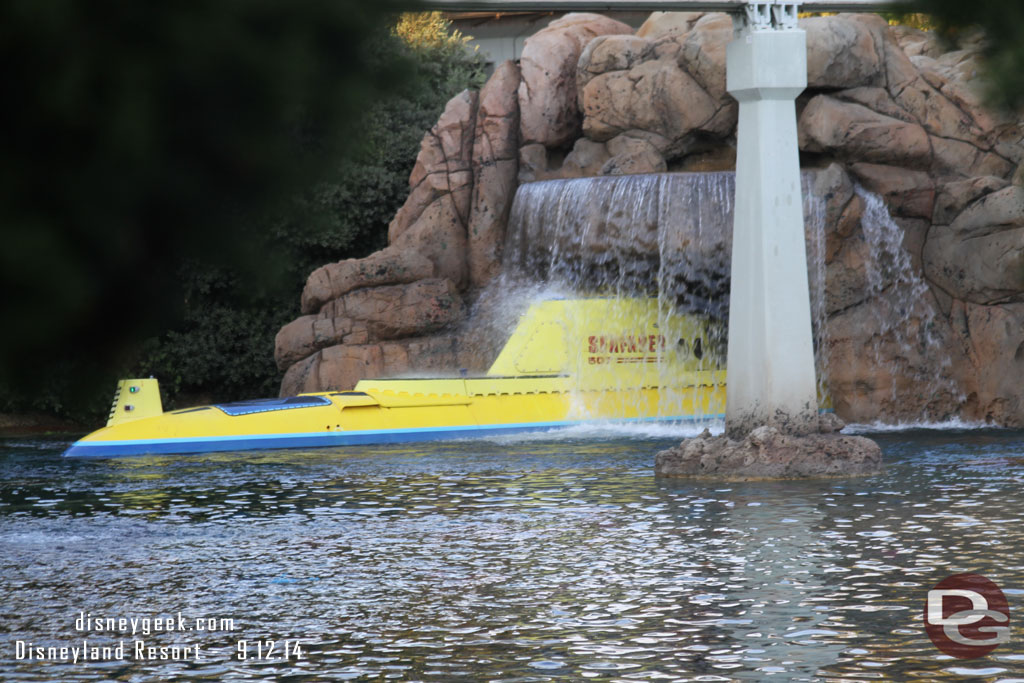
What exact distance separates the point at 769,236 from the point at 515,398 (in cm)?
735

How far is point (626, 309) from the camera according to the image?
21000mm

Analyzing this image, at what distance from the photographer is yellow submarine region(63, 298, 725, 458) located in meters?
19.7

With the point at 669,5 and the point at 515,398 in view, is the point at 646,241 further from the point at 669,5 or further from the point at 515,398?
the point at 669,5

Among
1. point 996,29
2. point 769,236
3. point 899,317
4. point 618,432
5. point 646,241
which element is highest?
point 646,241

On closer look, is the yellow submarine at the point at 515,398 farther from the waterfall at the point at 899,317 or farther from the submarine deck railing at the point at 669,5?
the submarine deck railing at the point at 669,5

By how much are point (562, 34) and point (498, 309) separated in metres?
5.15

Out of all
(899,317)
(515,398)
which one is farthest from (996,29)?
(899,317)

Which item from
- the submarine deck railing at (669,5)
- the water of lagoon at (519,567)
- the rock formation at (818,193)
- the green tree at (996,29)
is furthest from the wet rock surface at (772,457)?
the green tree at (996,29)

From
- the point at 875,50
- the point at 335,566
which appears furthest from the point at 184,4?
the point at 875,50

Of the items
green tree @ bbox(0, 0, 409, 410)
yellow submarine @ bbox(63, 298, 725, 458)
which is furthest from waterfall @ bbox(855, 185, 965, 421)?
green tree @ bbox(0, 0, 409, 410)

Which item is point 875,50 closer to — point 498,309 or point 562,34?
point 562,34
